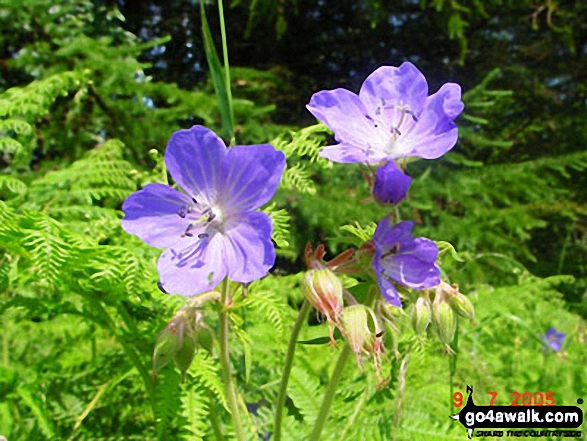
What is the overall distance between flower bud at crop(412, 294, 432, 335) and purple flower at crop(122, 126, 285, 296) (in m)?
0.23

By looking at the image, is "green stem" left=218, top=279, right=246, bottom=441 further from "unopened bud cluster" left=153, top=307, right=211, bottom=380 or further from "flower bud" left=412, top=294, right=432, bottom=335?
"flower bud" left=412, top=294, right=432, bottom=335

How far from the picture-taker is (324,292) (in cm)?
73

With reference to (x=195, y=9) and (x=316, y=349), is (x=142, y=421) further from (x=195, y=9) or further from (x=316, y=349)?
(x=195, y=9)

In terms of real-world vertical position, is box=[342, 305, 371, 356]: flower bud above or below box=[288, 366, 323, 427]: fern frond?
above

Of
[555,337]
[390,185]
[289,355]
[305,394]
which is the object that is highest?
[390,185]

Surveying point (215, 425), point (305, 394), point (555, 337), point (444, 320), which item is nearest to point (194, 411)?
point (215, 425)

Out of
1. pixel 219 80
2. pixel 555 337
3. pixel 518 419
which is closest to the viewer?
pixel 219 80

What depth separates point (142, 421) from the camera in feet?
4.60

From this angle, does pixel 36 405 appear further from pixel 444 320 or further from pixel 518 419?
pixel 518 419

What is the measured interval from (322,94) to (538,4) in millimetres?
5018

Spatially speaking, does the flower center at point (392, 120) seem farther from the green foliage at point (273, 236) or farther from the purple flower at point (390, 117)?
the green foliage at point (273, 236)

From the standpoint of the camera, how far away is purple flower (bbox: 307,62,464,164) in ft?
2.47

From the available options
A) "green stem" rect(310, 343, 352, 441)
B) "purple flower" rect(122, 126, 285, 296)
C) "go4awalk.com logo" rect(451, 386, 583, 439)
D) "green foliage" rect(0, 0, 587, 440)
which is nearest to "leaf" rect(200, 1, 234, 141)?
"green foliage" rect(0, 0, 587, 440)

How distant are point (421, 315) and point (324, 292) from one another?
154 mm
